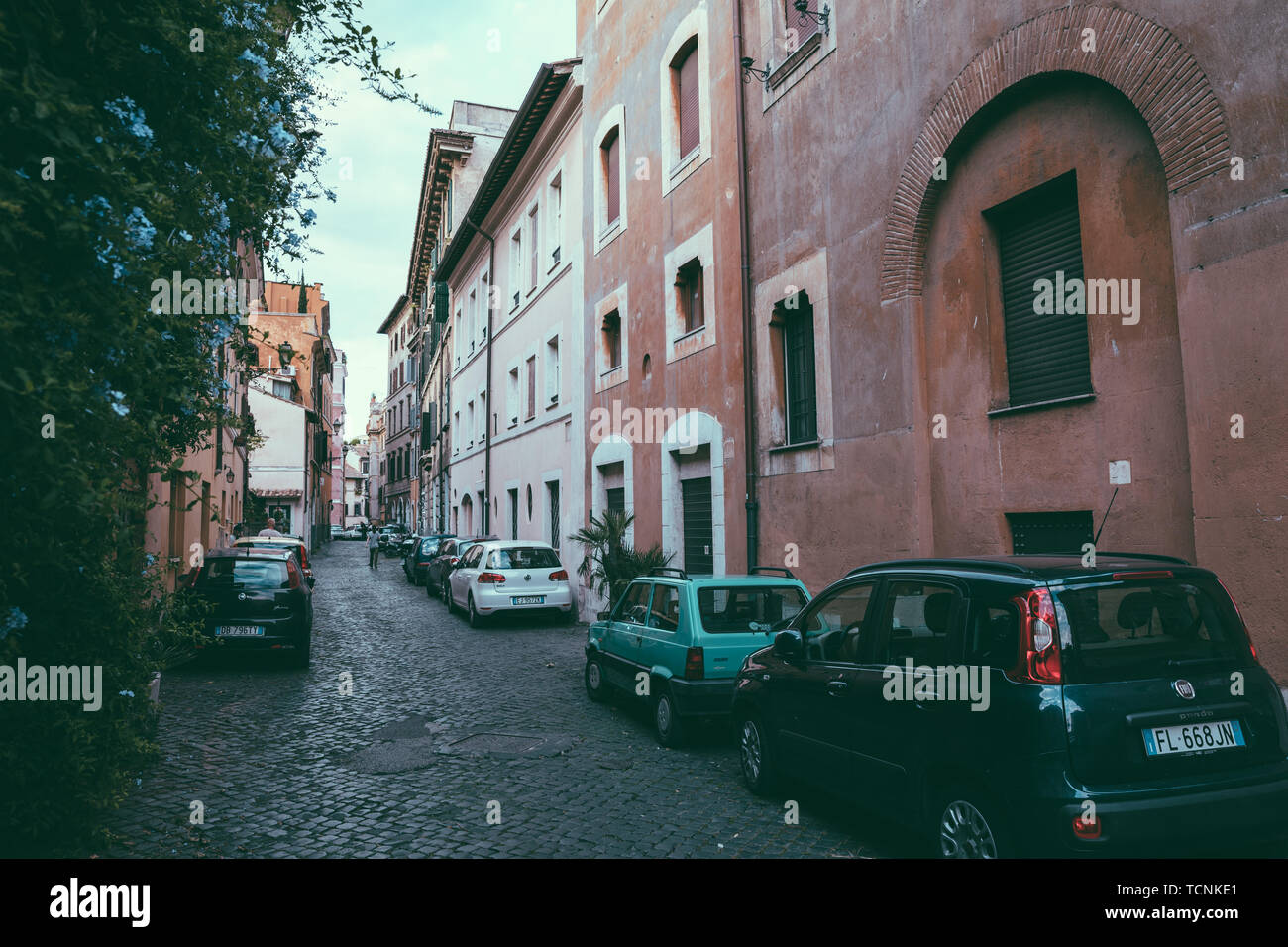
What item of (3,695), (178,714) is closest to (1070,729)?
(3,695)

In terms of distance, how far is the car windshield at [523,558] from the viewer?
16.8m

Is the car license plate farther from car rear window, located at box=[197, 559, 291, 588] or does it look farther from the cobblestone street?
car rear window, located at box=[197, 559, 291, 588]

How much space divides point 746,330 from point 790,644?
7203 mm

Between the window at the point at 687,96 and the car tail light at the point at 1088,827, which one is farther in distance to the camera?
the window at the point at 687,96

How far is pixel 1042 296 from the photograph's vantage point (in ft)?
25.4

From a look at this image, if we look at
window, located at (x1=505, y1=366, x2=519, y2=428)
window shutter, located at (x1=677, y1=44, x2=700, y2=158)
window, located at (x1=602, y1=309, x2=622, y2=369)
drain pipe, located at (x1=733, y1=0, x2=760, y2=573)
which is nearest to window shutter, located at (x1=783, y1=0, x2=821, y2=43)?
drain pipe, located at (x1=733, y1=0, x2=760, y2=573)

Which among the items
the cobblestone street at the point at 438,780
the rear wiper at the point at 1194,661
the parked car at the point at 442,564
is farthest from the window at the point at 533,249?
the rear wiper at the point at 1194,661

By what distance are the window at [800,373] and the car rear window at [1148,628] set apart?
6.74 metres

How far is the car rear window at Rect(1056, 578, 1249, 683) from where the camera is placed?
384 centimetres

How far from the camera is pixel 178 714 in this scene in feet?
28.8

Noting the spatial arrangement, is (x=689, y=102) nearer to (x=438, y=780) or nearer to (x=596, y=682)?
(x=596, y=682)

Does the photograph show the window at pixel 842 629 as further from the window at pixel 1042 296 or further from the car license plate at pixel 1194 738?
the window at pixel 1042 296

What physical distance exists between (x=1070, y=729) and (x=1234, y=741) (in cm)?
81
